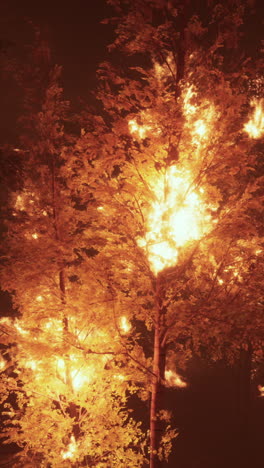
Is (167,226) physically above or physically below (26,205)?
below

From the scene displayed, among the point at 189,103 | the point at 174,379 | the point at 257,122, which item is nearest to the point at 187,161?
the point at 189,103

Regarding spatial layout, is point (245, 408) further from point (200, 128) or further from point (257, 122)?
point (200, 128)

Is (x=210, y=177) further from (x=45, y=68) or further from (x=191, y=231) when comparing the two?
(x=45, y=68)

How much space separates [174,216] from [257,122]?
8.61 m

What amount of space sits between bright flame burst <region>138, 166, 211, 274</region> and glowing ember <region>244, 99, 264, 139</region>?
7614 millimetres

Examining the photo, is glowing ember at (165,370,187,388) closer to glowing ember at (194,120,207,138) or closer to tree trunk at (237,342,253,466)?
tree trunk at (237,342,253,466)

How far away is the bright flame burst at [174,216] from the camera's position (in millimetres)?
5148

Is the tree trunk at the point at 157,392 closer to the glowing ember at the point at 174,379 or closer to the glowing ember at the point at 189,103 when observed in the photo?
the glowing ember at the point at 189,103

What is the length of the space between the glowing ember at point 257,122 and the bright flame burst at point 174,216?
7.61m

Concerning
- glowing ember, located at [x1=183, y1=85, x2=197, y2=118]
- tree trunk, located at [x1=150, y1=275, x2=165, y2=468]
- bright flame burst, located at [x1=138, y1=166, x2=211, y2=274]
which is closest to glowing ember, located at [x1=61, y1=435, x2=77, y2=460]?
tree trunk, located at [x1=150, y1=275, x2=165, y2=468]

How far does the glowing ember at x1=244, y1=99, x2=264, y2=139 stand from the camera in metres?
12.0

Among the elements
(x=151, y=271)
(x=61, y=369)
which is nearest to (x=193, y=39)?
(x=151, y=271)

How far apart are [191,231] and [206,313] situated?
123cm

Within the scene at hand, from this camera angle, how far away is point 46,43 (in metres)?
7.07
